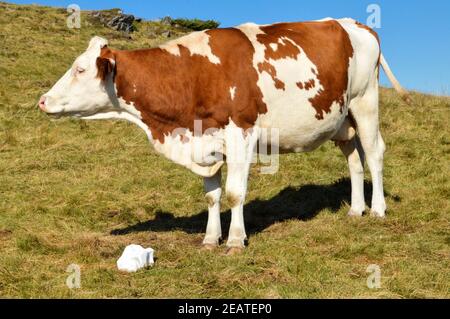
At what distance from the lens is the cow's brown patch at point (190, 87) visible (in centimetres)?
688

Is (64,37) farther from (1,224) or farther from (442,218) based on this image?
(442,218)

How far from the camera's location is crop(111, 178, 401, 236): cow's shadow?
853cm

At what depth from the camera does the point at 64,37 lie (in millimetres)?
28953

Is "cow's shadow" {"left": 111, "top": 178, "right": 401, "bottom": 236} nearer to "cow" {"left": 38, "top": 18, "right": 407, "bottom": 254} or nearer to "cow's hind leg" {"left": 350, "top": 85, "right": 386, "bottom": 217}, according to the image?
"cow's hind leg" {"left": 350, "top": 85, "right": 386, "bottom": 217}

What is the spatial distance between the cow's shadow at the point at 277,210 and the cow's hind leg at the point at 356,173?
41cm

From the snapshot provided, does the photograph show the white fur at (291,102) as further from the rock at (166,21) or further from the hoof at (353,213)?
the rock at (166,21)

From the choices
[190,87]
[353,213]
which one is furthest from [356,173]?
[190,87]

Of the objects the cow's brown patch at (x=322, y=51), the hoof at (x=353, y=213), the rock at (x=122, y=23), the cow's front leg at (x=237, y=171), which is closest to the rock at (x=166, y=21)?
the rock at (x=122, y=23)

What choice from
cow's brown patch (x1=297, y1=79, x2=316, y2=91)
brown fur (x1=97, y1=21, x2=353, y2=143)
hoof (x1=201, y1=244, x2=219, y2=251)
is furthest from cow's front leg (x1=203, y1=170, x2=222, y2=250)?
cow's brown patch (x1=297, y1=79, x2=316, y2=91)

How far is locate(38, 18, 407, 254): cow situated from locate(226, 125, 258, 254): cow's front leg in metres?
0.01

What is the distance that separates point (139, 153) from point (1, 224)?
477cm

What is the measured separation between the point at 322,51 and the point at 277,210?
2771 mm
